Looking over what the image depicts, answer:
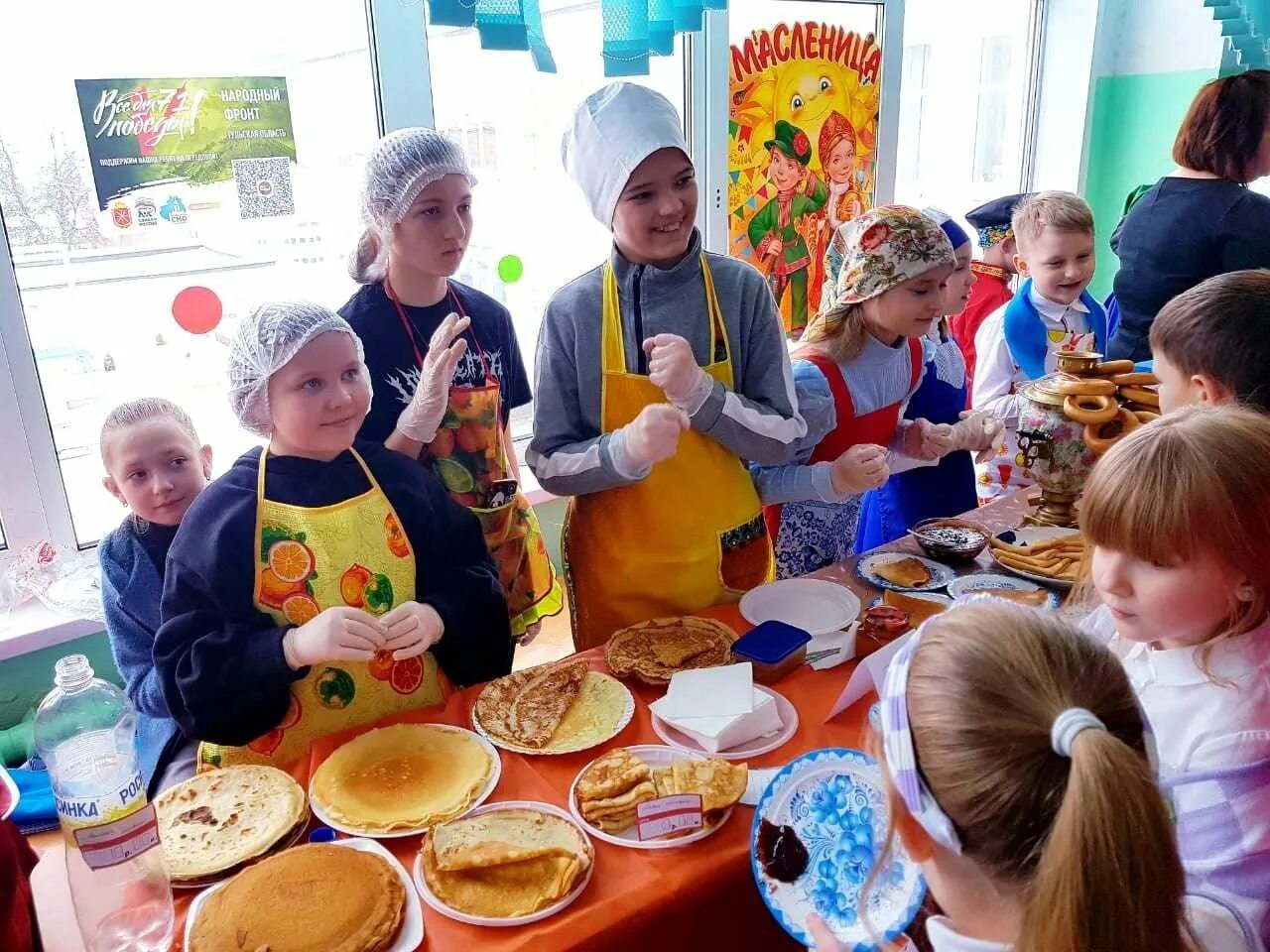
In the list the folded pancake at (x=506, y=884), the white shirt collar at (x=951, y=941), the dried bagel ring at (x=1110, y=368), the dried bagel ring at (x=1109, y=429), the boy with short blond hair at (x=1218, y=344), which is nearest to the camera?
the white shirt collar at (x=951, y=941)

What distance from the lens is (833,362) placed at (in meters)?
2.42

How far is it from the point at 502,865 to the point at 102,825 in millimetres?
512

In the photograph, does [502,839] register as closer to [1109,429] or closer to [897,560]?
[897,560]

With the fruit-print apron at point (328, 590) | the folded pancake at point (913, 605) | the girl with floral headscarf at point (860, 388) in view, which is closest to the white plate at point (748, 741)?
the folded pancake at point (913, 605)

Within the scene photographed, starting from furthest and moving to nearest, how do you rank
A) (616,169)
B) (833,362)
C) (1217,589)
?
(833,362) < (616,169) < (1217,589)

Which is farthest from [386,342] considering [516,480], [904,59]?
[904,59]

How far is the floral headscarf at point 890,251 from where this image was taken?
7.59ft

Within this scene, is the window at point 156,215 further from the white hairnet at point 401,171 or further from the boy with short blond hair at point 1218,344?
the boy with short blond hair at point 1218,344

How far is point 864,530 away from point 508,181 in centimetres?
199

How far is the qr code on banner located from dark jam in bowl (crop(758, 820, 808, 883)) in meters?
2.63

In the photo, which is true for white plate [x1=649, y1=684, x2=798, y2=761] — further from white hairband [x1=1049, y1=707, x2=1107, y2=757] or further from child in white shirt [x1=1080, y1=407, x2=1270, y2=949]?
white hairband [x1=1049, y1=707, x2=1107, y2=757]

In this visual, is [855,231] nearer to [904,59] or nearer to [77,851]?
[77,851]

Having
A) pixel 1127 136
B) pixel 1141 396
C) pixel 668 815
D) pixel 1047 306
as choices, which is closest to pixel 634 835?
pixel 668 815

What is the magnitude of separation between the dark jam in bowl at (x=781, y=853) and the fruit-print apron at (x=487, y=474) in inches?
41.4
